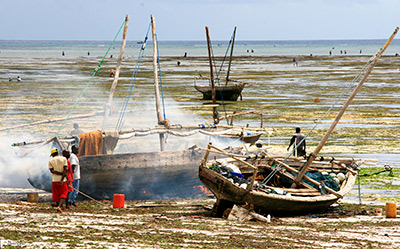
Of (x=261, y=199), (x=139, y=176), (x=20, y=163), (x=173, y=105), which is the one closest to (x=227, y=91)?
(x=173, y=105)

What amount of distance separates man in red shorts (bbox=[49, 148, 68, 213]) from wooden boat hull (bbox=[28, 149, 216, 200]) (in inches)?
127

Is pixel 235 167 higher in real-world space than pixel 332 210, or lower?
higher

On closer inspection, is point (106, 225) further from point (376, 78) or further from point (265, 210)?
point (376, 78)

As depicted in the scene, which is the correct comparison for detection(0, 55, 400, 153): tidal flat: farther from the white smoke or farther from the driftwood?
the driftwood

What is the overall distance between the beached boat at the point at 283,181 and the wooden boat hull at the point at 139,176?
9.23 feet

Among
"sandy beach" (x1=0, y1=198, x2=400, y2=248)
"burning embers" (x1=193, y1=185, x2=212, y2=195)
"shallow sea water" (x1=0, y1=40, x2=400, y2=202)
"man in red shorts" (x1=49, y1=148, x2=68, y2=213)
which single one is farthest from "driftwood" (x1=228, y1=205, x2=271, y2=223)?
"shallow sea water" (x1=0, y1=40, x2=400, y2=202)

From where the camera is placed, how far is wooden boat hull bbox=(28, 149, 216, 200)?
1698 centimetres

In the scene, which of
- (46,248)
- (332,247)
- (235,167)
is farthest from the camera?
(235,167)

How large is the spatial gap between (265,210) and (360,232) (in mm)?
2332

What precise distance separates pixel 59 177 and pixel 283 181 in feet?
21.1

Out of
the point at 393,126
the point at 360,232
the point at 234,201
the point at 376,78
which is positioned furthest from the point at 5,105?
the point at 376,78

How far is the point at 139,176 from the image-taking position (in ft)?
58.9

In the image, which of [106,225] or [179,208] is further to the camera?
[179,208]

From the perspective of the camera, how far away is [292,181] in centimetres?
1588
